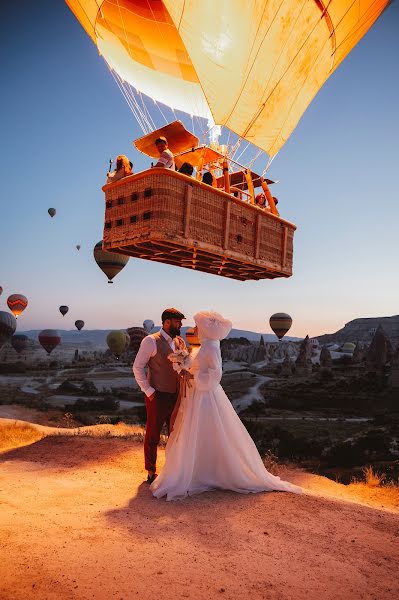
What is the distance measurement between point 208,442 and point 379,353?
5821 cm

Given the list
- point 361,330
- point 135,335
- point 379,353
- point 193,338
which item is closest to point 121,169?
point 193,338

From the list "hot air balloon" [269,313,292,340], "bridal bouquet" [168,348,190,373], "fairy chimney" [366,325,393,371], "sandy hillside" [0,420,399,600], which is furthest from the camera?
"fairy chimney" [366,325,393,371]

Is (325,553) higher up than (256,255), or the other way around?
(256,255)

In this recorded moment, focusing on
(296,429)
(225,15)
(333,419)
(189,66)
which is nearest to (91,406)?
(296,429)

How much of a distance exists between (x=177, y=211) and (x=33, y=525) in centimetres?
417

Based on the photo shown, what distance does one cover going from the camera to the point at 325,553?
444 cm

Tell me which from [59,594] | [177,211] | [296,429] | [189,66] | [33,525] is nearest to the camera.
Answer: [59,594]

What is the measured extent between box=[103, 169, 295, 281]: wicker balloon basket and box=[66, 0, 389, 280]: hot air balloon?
0.02m

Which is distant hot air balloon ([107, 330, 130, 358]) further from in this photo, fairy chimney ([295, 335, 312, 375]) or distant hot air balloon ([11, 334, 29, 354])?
fairy chimney ([295, 335, 312, 375])

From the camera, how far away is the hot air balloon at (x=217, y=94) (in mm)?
5754

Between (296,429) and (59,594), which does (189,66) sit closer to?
(59,594)

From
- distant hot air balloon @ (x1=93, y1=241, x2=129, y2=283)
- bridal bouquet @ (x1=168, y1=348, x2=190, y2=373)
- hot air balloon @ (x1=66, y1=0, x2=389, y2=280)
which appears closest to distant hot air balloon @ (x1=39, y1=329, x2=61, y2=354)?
distant hot air balloon @ (x1=93, y1=241, x2=129, y2=283)

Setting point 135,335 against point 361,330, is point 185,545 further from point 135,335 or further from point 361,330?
point 361,330

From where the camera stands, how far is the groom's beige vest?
6.49 m
